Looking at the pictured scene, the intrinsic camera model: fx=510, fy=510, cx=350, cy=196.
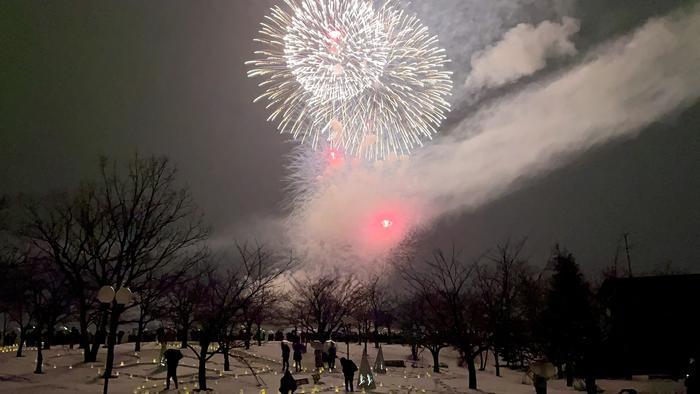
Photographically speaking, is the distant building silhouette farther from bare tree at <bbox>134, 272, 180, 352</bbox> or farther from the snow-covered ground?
bare tree at <bbox>134, 272, 180, 352</bbox>

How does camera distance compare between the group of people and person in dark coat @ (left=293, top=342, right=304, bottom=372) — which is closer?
the group of people

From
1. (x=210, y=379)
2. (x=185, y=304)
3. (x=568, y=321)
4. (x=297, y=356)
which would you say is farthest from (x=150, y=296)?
(x=568, y=321)

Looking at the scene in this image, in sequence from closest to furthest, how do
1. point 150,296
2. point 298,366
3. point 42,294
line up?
point 150,296, point 298,366, point 42,294

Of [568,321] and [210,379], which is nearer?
[210,379]

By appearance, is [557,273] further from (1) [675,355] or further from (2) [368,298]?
(2) [368,298]

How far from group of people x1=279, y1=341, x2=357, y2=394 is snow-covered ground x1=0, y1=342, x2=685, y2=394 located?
719 millimetres

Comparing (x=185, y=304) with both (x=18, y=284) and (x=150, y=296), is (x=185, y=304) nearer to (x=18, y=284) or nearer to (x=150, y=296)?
(x=150, y=296)

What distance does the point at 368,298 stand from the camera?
62.9m

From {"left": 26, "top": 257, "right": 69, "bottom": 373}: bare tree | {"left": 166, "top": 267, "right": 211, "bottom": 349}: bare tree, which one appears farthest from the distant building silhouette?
{"left": 26, "top": 257, "right": 69, "bottom": 373}: bare tree

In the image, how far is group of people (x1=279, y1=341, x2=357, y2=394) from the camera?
16609 millimetres

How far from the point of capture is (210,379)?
2242 cm

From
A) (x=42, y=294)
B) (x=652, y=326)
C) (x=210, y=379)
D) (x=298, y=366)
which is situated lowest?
(x=298, y=366)

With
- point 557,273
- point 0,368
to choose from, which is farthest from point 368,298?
point 0,368

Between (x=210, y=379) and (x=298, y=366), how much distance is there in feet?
22.6
